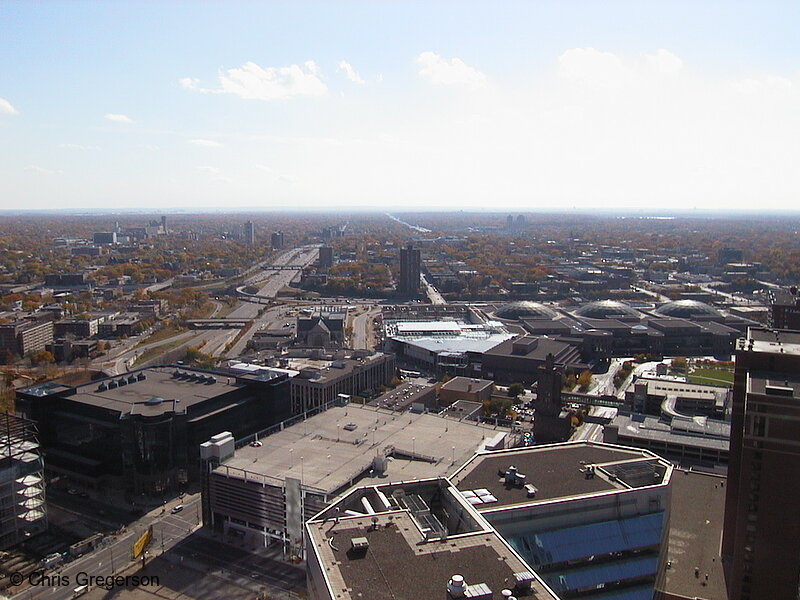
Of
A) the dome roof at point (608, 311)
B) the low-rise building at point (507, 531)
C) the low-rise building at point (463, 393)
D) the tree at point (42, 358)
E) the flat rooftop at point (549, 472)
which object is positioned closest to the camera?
the low-rise building at point (507, 531)

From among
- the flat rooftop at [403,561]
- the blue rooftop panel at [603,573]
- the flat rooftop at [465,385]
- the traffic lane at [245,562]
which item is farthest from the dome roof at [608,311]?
the flat rooftop at [403,561]

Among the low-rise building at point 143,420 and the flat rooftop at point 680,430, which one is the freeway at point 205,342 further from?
the flat rooftop at point 680,430

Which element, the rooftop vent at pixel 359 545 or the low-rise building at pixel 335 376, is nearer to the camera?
the rooftop vent at pixel 359 545

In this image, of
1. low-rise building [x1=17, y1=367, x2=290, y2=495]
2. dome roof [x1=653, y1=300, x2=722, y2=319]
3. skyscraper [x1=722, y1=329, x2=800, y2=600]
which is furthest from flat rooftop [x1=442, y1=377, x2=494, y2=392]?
dome roof [x1=653, y1=300, x2=722, y2=319]

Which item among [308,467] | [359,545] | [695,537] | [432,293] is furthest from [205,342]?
[359,545]

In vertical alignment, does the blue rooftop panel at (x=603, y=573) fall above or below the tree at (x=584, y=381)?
above

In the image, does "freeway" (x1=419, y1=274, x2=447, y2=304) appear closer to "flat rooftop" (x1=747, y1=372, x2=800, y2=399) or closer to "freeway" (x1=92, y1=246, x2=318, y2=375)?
"freeway" (x1=92, y1=246, x2=318, y2=375)

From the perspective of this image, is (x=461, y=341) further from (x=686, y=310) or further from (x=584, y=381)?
(x=686, y=310)
